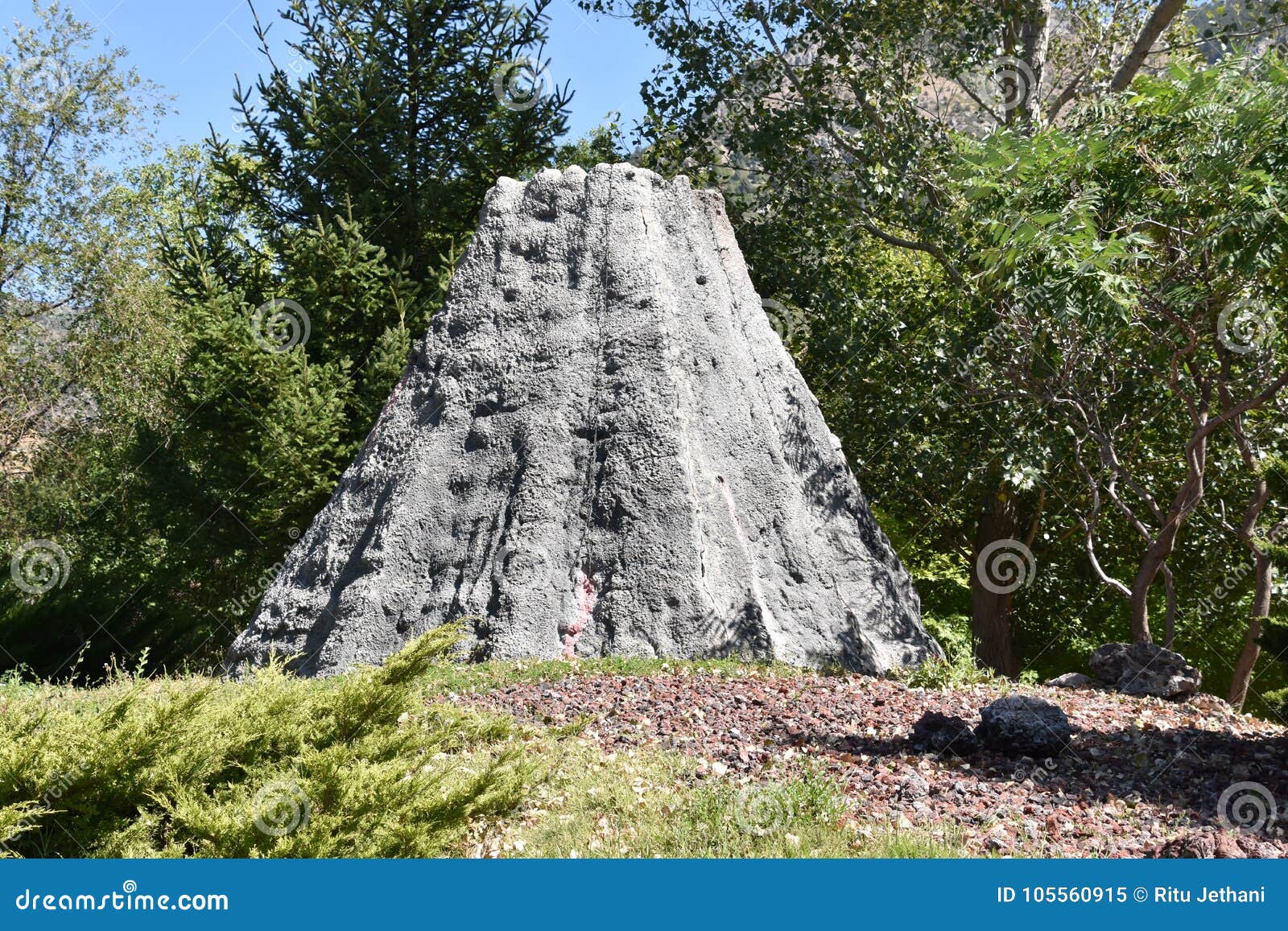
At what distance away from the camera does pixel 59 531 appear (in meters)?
20.4

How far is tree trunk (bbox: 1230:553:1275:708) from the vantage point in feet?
37.8

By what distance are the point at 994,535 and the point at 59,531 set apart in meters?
17.1

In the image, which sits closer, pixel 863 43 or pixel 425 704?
pixel 425 704

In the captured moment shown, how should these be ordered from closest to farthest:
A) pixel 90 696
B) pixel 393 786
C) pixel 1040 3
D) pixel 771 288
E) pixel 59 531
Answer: pixel 393 786
pixel 90 696
pixel 1040 3
pixel 771 288
pixel 59 531

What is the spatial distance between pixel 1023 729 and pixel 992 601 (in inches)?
381

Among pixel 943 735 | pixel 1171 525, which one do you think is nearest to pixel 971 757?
pixel 943 735

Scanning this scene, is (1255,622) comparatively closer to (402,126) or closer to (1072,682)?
(1072,682)

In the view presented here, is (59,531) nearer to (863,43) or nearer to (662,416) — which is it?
(662,416)

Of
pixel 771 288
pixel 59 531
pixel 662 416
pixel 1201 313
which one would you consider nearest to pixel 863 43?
pixel 771 288

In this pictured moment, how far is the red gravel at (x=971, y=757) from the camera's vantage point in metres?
5.39

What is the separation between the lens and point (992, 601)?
626 inches

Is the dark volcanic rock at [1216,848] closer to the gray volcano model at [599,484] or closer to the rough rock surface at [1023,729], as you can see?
the rough rock surface at [1023,729]

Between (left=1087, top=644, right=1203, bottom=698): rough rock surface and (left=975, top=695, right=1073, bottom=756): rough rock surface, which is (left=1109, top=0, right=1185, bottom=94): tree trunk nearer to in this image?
(left=1087, top=644, right=1203, bottom=698): rough rock surface

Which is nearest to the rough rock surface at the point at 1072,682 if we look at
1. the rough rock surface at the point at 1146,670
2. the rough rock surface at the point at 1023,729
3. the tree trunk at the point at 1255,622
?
the rough rock surface at the point at 1146,670
